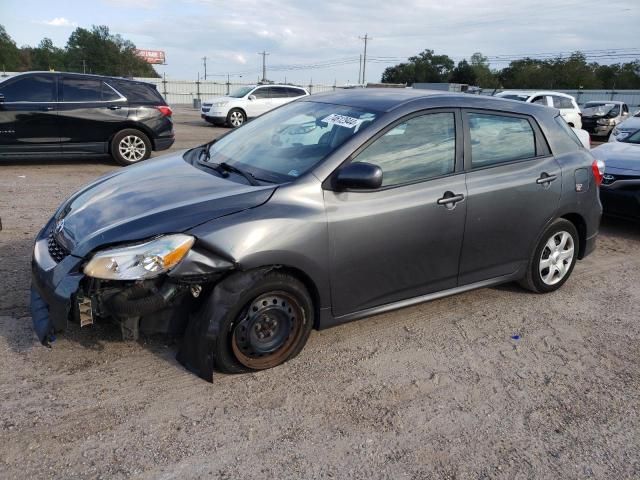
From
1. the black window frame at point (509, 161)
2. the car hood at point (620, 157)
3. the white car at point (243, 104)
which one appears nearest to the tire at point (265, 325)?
the black window frame at point (509, 161)

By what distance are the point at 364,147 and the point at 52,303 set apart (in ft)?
6.69

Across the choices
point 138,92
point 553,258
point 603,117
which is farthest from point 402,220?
point 603,117

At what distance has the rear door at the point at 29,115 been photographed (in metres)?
8.66

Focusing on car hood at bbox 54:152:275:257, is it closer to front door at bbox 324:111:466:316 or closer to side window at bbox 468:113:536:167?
front door at bbox 324:111:466:316

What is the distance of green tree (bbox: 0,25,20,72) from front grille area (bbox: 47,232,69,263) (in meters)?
94.6

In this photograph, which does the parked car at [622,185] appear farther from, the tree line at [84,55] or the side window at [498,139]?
the tree line at [84,55]

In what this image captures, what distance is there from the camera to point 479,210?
12.5ft

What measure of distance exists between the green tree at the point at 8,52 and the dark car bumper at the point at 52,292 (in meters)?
94.8

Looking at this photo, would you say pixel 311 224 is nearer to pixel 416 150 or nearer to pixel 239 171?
pixel 239 171

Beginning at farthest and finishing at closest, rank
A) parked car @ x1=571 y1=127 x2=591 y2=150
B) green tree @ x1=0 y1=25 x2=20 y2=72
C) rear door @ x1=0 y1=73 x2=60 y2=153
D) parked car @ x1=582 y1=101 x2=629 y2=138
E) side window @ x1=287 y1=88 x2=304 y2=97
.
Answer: green tree @ x1=0 y1=25 x2=20 y2=72 < parked car @ x1=582 y1=101 x2=629 y2=138 < side window @ x1=287 y1=88 x2=304 y2=97 < rear door @ x1=0 y1=73 x2=60 y2=153 < parked car @ x1=571 y1=127 x2=591 y2=150

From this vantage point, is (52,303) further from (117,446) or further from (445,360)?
(445,360)

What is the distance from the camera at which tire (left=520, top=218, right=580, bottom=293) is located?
4.39m

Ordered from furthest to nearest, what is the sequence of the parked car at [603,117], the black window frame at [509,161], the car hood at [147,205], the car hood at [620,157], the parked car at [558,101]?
the parked car at [603,117] < the parked car at [558,101] < the car hood at [620,157] < the black window frame at [509,161] < the car hood at [147,205]

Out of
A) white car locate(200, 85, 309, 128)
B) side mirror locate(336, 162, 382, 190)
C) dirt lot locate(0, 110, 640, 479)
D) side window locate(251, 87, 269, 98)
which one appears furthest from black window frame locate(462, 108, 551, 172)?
side window locate(251, 87, 269, 98)
